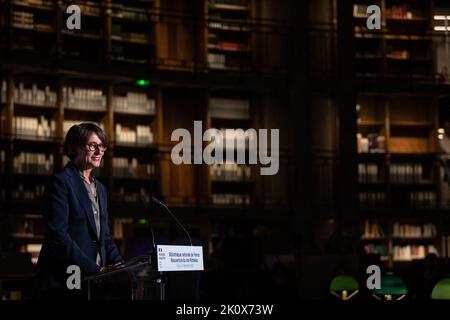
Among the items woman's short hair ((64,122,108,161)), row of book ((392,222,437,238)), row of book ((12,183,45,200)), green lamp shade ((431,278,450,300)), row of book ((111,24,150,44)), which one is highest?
row of book ((111,24,150,44))

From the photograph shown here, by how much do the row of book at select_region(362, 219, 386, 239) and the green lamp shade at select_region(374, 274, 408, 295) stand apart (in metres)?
7.03

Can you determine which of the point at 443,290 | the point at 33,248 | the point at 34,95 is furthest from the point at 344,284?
the point at 34,95

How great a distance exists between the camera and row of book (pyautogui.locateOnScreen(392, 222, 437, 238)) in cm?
1212

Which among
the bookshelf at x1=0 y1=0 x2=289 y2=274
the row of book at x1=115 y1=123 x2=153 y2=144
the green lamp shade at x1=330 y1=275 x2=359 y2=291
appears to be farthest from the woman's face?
the row of book at x1=115 y1=123 x2=153 y2=144

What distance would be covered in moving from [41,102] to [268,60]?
3.15 meters

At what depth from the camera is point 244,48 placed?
11797 millimetres

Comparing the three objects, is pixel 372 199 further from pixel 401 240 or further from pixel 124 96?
pixel 124 96

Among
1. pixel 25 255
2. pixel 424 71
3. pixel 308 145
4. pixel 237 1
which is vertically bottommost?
pixel 25 255

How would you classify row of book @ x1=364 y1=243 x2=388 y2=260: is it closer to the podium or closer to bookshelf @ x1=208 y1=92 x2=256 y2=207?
bookshelf @ x1=208 y1=92 x2=256 y2=207

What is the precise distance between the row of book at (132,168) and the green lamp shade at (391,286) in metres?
5.98

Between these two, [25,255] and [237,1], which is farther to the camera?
[237,1]
